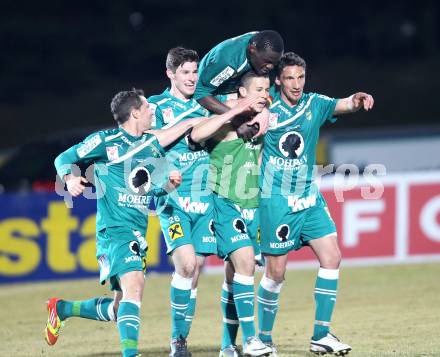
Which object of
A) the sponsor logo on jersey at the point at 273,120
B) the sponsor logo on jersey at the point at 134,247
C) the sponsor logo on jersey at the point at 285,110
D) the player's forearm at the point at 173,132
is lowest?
the sponsor logo on jersey at the point at 134,247

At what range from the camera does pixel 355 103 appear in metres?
10.4

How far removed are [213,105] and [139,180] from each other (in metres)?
0.97

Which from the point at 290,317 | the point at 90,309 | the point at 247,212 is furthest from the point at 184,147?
the point at 290,317

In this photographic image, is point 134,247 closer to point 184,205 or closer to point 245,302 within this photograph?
point 184,205

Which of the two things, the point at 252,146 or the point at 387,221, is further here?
the point at 387,221

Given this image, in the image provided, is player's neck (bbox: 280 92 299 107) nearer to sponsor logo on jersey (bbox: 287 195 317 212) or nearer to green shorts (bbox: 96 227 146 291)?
sponsor logo on jersey (bbox: 287 195 317 212)

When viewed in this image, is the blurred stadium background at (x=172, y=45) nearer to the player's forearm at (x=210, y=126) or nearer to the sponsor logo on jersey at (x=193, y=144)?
the sponsor logo on jersey at (x=193, y=144)

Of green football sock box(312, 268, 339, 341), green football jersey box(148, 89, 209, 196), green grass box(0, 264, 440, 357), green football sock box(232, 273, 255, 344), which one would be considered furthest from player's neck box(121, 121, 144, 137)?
green grass box(0, 264, 440, 357)

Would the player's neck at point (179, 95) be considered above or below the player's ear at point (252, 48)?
below

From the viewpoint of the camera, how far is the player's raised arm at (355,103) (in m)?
10.2

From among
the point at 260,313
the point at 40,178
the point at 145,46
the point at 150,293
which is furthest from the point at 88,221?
the point at 145,46

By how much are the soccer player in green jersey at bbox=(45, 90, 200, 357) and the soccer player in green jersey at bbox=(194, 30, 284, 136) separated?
604 mm

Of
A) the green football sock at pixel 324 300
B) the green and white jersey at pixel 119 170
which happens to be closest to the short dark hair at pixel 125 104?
the green and white jersey at pixel 119 170

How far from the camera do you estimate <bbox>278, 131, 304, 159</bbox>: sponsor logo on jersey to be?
10.4m
